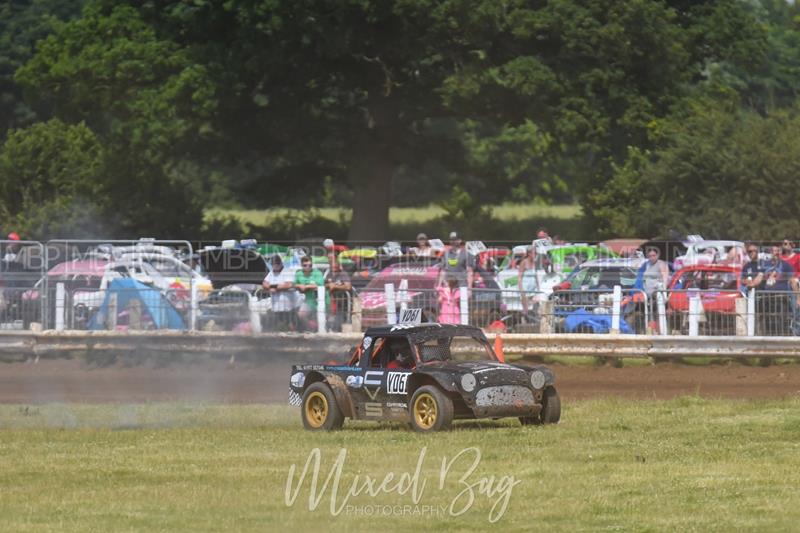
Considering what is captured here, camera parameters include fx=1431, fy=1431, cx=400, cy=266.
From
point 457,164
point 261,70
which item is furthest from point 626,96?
point 261,70

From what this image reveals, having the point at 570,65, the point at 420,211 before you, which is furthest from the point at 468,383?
the point at 420,211

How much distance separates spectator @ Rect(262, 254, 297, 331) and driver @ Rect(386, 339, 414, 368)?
8270 mm

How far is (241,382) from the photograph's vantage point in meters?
21.3

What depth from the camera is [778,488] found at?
1102cm

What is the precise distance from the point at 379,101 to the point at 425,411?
32378mm

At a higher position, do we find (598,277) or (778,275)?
(598,277)

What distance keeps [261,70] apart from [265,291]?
21521 millimetres

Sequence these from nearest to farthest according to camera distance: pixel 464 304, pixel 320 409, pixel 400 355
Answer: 1. pixel 400 355
2. pixel 320 409
3. pixel 464 304

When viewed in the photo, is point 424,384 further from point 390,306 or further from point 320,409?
point 390,306

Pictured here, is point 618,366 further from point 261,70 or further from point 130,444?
point 261,70

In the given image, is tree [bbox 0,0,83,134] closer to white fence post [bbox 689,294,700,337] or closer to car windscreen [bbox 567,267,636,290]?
car windscreen [bbox 567,267,636,290]

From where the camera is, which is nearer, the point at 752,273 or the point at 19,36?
the point at 752,273

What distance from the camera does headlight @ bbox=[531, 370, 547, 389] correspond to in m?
14.8

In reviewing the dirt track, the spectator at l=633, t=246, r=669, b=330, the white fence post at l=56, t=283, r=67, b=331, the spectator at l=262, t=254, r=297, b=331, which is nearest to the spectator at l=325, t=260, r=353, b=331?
the spectator at l=262, t=254, r=297, b=331
